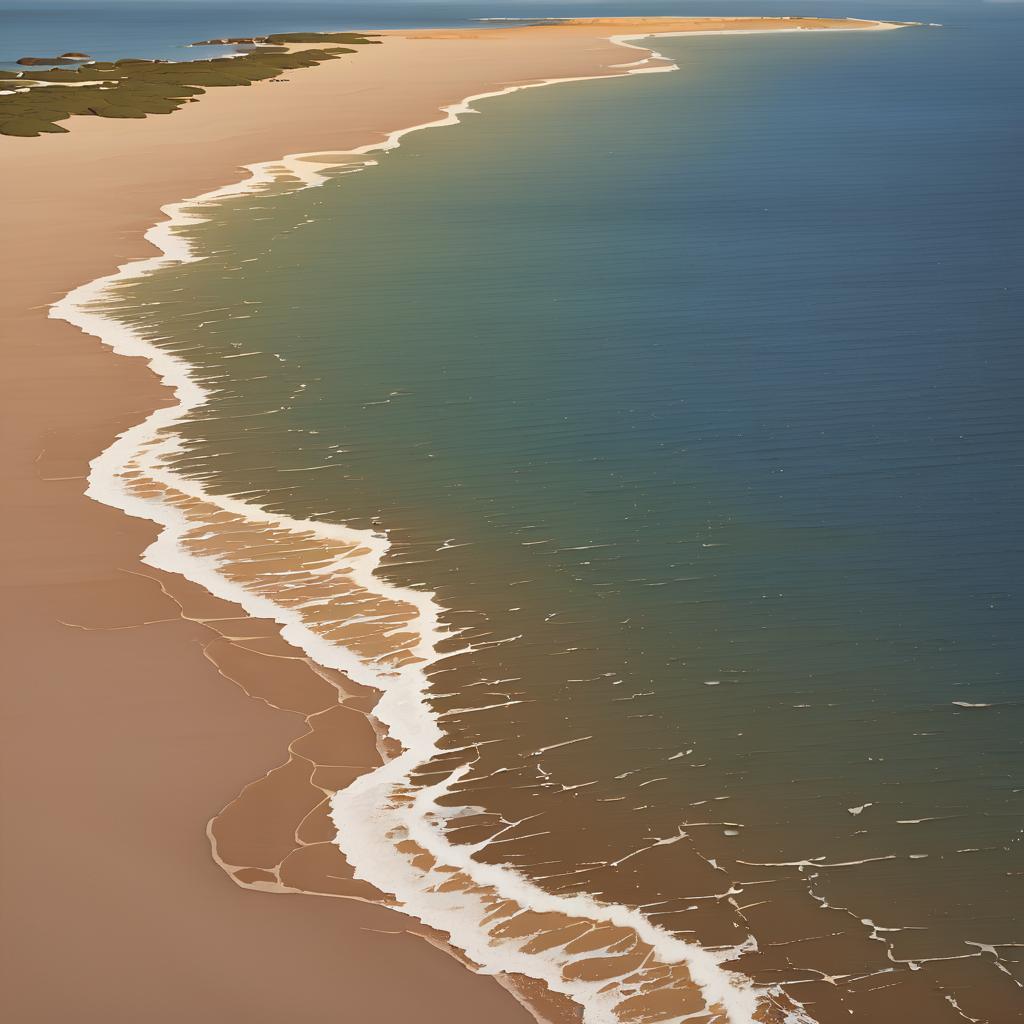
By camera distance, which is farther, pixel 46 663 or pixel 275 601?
pixel 275 601

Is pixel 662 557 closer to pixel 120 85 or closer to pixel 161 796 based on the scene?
pixel 161 796

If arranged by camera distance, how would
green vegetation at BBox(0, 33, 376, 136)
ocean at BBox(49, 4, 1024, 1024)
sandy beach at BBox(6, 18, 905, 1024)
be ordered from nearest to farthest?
sandy beach at BBox(6, 18, 905, 1024) → ocean at BBox(49, 4, 1024, 1024) → green vegetation at BBox(0, 33, 376, 136)

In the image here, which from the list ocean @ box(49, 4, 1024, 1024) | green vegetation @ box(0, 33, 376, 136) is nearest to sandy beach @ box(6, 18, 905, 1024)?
ocean @ box(49, 4, 1024, 1024)

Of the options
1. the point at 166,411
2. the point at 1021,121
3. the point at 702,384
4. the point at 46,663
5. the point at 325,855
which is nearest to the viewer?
the point at 325,855

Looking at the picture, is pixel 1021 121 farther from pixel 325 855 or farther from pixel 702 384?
pixel 325 855

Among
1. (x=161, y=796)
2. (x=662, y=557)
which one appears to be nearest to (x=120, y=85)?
(x=662, y=557)

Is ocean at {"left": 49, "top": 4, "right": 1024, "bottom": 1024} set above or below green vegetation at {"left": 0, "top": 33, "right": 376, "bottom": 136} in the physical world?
below

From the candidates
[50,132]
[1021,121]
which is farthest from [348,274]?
[1021,121]

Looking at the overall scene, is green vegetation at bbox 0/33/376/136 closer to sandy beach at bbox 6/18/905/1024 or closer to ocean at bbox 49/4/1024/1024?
ocean at bbox 49/4/1024/1024
